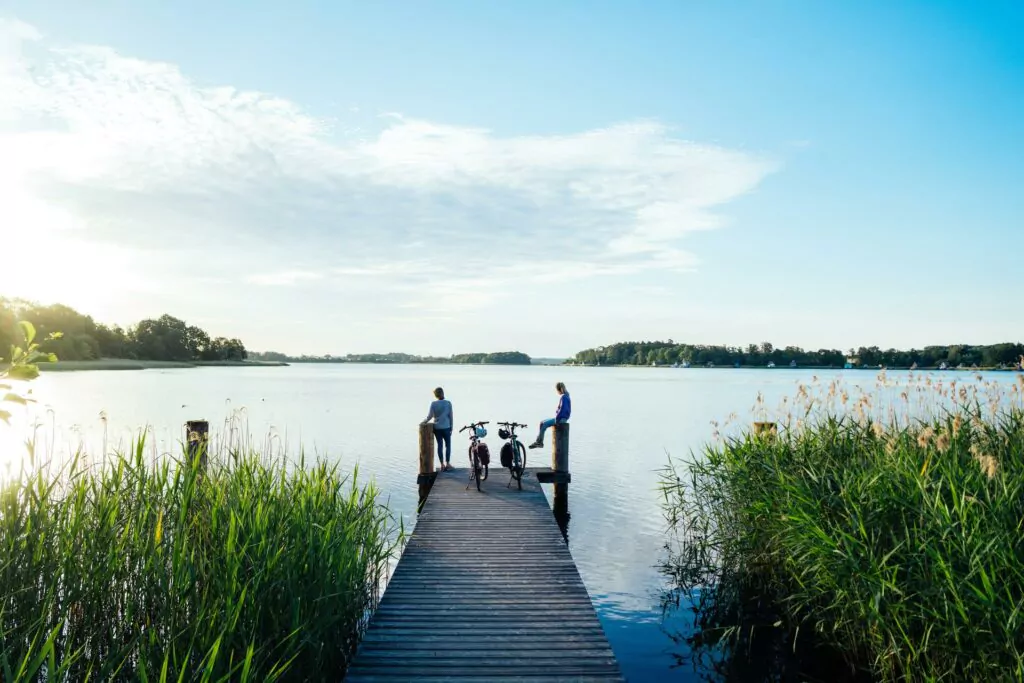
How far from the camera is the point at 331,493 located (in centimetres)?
824

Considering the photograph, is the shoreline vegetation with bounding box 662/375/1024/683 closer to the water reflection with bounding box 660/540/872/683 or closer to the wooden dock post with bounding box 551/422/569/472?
the water reflection with bounding box 660/540/872/683

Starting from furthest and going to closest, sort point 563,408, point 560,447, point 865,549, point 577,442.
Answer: point 577,442 < point 560,447 < point 563,408 < point 865,549

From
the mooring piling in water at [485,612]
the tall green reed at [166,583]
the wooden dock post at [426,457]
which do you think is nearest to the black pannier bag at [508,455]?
the wooden dock post at [426,457]

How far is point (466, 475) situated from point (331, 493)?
24.5ft

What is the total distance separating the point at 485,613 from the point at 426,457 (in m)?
8.12

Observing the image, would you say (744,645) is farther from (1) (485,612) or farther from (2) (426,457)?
(2) (426,457)

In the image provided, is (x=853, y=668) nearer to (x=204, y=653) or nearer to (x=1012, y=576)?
(x=1012, y=576)

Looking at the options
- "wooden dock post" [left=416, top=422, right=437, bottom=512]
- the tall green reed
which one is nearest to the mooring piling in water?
the tall green reed

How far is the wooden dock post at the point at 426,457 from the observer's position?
14.9 meters

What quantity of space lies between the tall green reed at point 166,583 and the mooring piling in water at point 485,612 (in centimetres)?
71

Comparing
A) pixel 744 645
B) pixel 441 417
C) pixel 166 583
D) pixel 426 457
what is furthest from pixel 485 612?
pixel 441 417

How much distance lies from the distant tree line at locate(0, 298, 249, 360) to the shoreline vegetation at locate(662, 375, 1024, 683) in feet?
283

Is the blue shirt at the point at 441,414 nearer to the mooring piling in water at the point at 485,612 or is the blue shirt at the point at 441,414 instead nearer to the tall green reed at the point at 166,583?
the mooring piling in water at the point at 485,612

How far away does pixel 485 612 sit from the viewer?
7.10 meters
